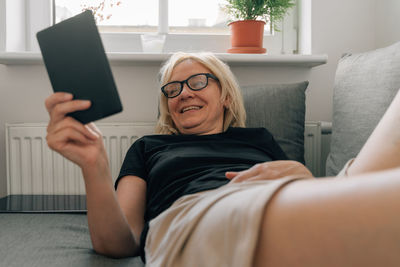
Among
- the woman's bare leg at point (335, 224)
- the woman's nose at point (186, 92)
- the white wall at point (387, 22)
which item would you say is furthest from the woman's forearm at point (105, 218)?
the white wall at point (387, 22)

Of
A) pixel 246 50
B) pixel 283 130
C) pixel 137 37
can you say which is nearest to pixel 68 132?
pixel 283 130

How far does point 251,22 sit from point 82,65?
3.91ft

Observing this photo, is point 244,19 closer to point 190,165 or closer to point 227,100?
point 227,100

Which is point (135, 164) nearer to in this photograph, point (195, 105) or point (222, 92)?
point (195, 105)

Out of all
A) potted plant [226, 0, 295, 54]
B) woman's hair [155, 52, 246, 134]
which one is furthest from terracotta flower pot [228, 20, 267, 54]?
woman's hair [155, 52, 246, 134]

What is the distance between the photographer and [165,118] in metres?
1.38

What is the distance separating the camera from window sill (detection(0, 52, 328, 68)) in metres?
1.62

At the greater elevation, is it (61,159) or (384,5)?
(384,5)

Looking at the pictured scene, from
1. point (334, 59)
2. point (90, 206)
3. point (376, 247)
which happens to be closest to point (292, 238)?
point (376, 247)

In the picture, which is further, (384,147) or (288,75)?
(288,75)

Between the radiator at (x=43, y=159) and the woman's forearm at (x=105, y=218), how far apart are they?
0.79 meters

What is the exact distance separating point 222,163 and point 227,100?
0.34 m

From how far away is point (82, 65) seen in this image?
71cm

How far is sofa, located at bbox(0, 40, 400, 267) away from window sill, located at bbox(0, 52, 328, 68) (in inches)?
9.3
